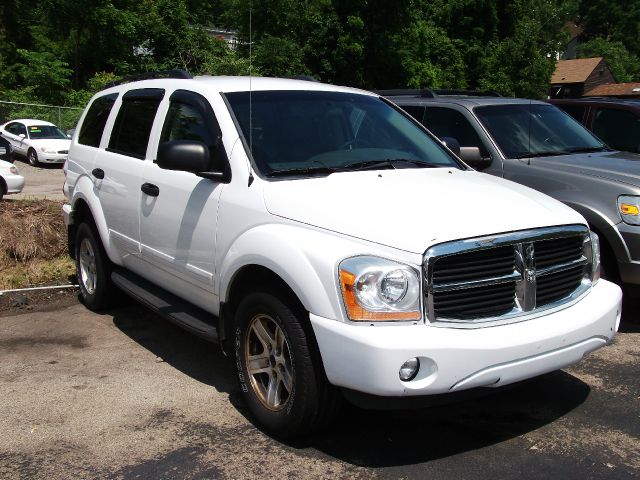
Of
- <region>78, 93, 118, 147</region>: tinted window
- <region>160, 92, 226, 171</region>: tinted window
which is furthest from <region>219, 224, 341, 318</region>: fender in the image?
<region>78, 93, 118, 147</region>: tinted window

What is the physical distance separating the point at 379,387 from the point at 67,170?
4.65 meters

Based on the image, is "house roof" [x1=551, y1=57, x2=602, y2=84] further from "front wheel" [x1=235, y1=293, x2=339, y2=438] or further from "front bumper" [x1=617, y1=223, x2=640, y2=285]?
"front wheel" [x1=235, y1=293, x2=339, y2=438]

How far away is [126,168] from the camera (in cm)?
552

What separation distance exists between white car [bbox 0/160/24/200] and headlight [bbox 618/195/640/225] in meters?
12.5

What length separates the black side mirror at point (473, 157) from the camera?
656 cm

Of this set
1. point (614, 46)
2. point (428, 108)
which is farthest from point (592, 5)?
point (428, 108)

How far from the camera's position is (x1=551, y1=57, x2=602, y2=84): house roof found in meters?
63.4

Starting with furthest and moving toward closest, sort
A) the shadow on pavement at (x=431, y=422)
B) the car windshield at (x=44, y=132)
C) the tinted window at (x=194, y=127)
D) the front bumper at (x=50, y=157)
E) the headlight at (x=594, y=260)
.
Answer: the car windshield at (x=44, y=132), the front bumper at (x=50, y=157), the tinted window at (x=194, y=127), the headlight at (x=594, y=260), the shadow on pavement at (x=431, y=422)

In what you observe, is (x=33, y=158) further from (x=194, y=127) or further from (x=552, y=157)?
(x=194, y=127)

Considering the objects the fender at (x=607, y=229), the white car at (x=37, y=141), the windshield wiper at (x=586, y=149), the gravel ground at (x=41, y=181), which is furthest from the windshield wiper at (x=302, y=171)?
the white car at (x=37, y=141)

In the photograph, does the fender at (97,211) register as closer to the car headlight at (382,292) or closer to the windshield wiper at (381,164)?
the windshield wiper at (381,164)

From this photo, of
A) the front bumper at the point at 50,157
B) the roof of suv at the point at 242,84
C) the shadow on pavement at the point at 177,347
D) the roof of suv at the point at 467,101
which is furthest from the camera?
the front bumper at the point at 50,157

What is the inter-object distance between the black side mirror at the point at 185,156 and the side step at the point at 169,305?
3.13ft

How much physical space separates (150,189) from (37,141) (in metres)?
20.8
